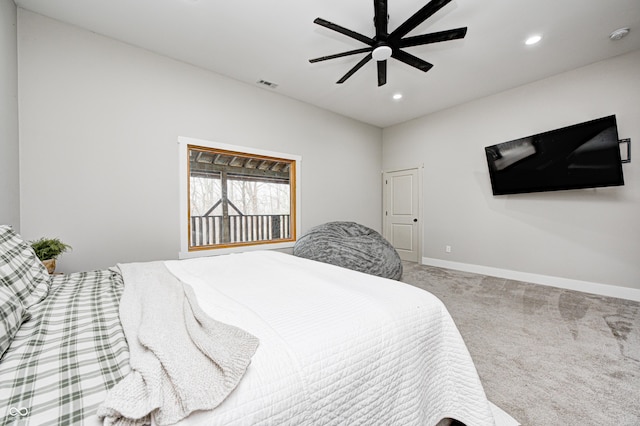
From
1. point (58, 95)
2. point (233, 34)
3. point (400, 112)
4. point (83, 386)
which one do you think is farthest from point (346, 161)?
point (83, 386)

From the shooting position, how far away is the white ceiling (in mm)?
2328

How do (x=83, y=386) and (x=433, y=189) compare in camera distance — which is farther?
(x=433, y=189)

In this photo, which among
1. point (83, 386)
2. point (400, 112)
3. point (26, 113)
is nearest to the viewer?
point (83, 386)

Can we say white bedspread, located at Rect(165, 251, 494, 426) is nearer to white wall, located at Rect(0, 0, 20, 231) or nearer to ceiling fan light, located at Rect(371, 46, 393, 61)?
white wall, located at Rect(0, 0, 20, 231)

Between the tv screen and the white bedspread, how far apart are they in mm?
3353

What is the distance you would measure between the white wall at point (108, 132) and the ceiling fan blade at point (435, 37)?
91.3 inches

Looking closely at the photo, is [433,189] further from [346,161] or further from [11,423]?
[11,423]

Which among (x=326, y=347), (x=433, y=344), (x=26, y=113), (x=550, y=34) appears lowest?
(x=433, y=344)

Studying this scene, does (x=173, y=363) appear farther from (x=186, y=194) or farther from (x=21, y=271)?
(x=186, y=194)

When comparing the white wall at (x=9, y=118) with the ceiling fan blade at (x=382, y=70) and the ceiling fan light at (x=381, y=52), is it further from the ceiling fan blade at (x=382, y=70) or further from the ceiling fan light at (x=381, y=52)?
the ceiling fan blade at (x=382, y=70)

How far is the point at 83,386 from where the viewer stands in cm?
61

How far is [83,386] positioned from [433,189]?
514 cm

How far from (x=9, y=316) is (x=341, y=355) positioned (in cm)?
112

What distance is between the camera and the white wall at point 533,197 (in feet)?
10.0
